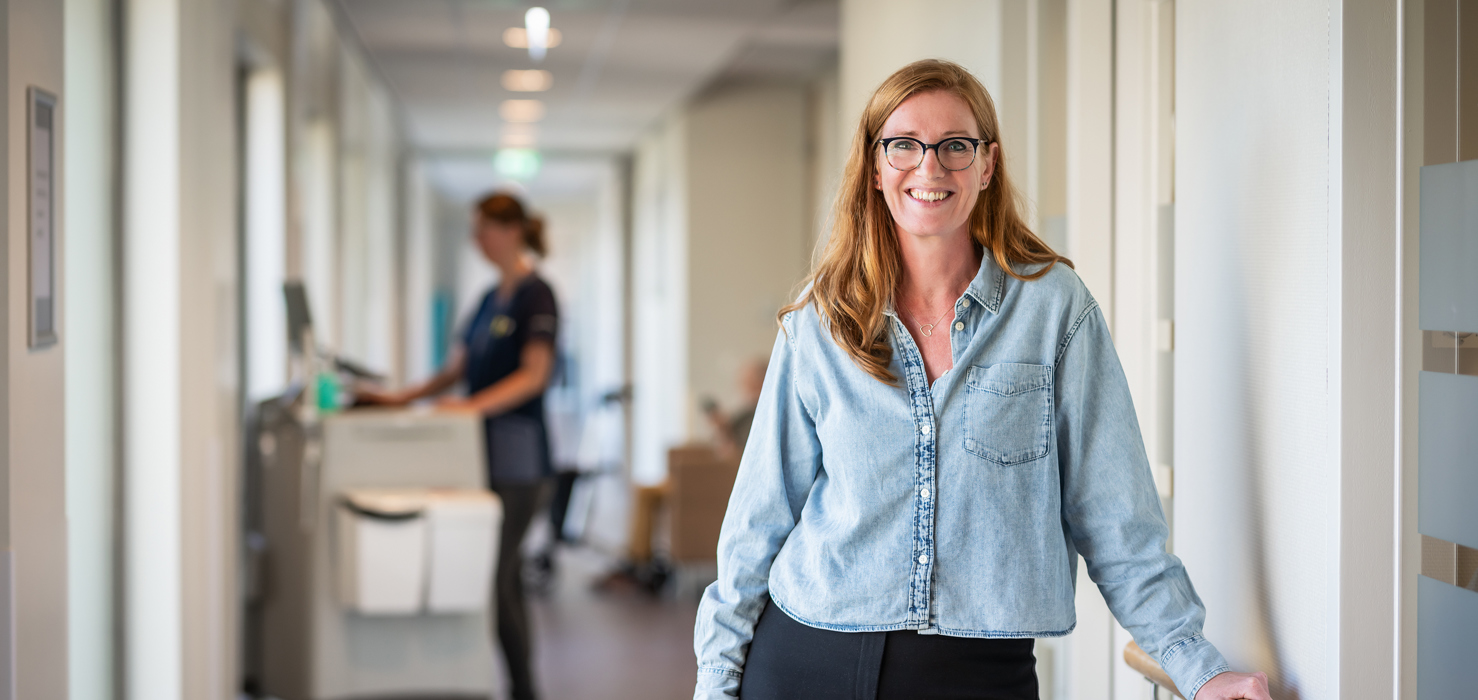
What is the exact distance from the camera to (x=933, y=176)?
4.16 ft

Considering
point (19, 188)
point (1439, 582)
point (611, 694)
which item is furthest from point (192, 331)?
point (1439, 582)

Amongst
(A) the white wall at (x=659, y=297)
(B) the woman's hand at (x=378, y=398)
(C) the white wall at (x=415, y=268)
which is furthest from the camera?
(C) the white wall at (x=415, y=268)

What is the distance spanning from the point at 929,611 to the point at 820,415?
25cm

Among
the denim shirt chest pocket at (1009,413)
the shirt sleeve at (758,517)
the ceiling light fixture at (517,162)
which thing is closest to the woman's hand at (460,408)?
the shirt sleeve at (758,517)

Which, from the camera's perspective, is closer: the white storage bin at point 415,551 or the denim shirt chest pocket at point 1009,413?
the denim shirt chest pocket at point 1009,413

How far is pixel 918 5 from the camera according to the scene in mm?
2844

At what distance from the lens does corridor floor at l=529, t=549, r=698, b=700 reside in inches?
149

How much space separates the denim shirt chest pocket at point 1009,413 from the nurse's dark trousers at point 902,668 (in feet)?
0.70

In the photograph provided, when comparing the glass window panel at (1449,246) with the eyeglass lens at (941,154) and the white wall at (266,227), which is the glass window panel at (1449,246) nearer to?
the eyeglass lens at (941,154)

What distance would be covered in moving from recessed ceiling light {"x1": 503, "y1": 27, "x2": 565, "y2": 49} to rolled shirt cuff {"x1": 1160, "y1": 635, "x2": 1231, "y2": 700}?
439cm

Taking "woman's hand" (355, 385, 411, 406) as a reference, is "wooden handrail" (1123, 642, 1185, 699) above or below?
Result: below

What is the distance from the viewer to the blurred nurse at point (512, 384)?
3445 millimetres

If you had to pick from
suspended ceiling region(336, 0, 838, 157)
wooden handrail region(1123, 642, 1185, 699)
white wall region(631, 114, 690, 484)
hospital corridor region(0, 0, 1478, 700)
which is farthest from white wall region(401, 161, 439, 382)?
wooden handrail region(1123, 642, 1185, 699)

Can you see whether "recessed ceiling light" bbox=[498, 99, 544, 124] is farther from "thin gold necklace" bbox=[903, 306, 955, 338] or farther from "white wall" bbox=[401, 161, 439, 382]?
"thin gold necklace" bbox=[903, 306, 955, 338]
